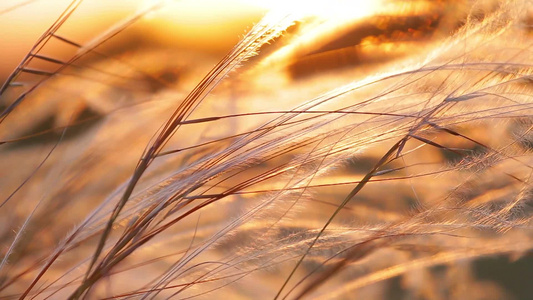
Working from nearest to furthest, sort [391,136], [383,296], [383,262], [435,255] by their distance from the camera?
[391,136] < [435,255] < [383,262] < [383,296]

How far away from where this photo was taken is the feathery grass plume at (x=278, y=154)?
1.73 feet

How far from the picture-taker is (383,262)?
830 millimetres

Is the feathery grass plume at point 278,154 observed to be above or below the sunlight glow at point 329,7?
below

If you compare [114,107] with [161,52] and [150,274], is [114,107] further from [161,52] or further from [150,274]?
[150,274]

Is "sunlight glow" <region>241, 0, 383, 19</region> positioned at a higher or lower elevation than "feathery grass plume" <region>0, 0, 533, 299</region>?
higher

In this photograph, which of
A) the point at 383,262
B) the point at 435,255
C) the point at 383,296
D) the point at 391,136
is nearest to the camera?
the point at 391,136

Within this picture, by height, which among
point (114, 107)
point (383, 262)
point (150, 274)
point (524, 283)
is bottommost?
point (524, 283)

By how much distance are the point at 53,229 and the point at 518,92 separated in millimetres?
599

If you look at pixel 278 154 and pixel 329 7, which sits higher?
pixel 329 7

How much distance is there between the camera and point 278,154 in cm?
54

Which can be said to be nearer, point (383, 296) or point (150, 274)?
point (150, 274)

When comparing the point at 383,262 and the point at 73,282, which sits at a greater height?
the point at 73,282

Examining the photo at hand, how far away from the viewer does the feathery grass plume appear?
0.53m

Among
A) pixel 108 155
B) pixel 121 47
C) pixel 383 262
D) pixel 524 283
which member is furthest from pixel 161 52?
pixel 524 283
